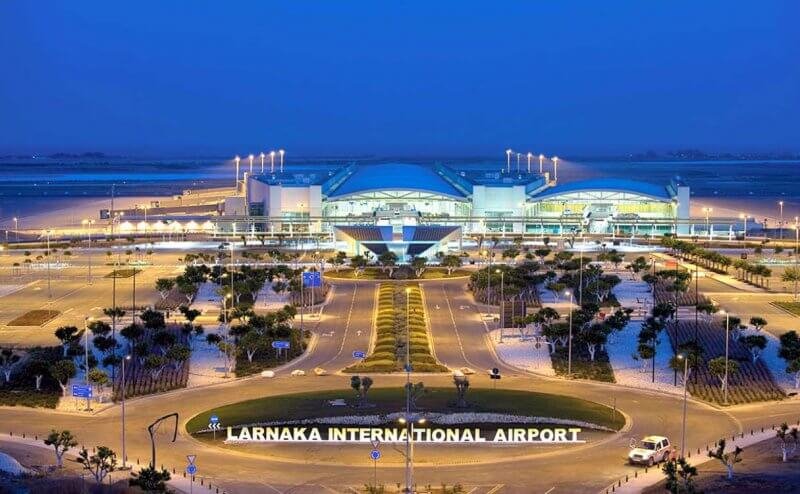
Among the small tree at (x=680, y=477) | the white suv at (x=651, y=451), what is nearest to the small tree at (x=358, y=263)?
the white suv at (x=651, y=451)

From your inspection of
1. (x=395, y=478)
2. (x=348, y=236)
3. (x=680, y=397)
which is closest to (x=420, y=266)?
A: (x=348, y=236)

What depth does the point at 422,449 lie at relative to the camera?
39.0 meters

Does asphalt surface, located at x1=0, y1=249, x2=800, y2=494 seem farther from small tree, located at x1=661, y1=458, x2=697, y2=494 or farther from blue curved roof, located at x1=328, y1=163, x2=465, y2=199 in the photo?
blue curved roof, located at x1=328, y1=163, x2=465, y2=199

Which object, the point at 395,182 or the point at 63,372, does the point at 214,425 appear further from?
the point at 395,182

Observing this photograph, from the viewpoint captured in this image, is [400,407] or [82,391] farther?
[82,391]

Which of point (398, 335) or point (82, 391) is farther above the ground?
point (398, 335)

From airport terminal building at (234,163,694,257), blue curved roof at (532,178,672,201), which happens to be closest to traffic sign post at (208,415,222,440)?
airport terminal building at (234,163,694,257)

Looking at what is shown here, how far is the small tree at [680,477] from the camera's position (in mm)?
32156

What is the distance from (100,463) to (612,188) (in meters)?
84.9

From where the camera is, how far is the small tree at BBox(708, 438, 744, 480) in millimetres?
35531

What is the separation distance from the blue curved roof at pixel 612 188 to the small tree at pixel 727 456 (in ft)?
255

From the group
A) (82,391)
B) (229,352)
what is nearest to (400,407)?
(82,391)

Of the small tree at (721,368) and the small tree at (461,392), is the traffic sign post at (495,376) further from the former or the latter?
the small tree at (721,368)

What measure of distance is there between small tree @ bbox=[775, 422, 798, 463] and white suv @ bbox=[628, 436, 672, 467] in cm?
316
